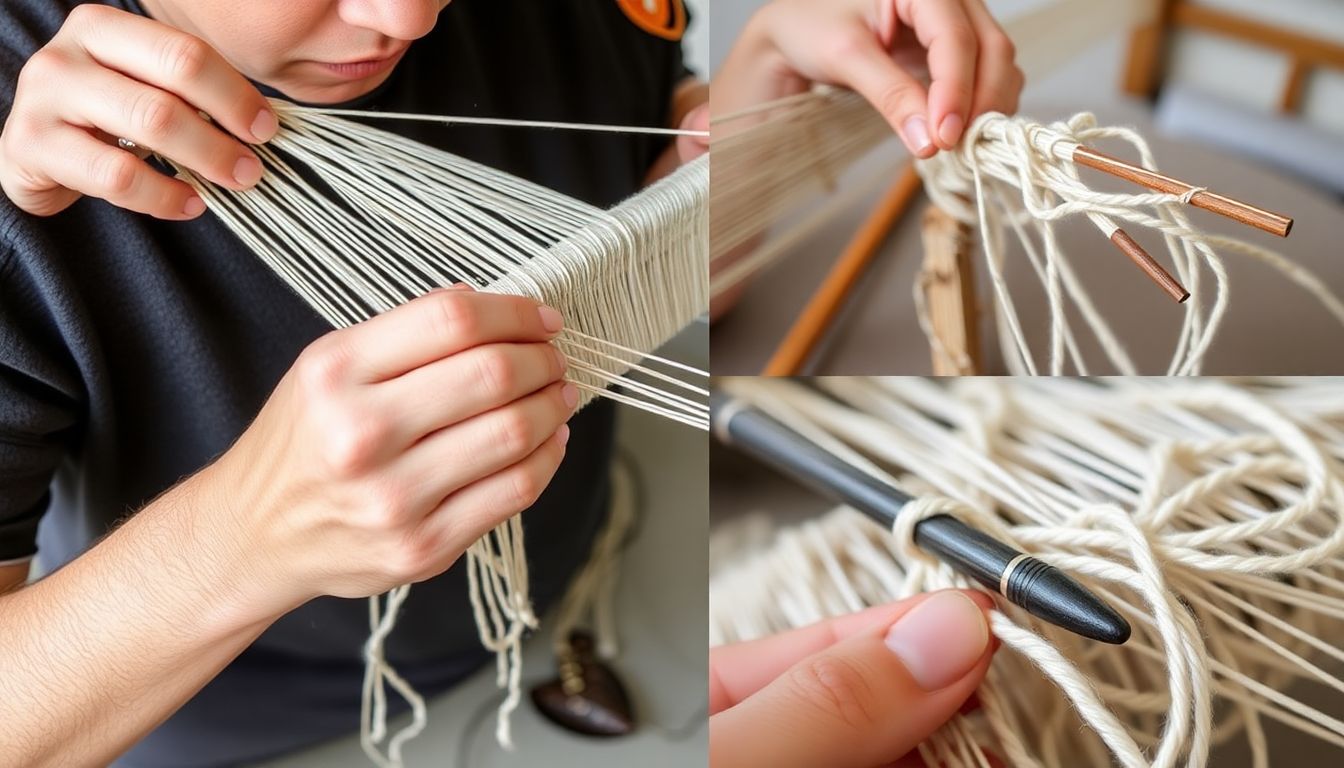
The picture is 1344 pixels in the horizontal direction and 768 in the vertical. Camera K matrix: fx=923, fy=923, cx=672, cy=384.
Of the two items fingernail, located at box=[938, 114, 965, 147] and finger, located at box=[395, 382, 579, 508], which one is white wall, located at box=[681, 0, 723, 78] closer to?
fingernail, located at box=[938, 114, 965, 147]

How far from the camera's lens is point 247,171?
44 centimetres

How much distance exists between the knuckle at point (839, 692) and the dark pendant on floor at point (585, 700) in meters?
0.40

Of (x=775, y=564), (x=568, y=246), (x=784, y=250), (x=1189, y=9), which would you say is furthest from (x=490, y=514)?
(x=1189, y=9)

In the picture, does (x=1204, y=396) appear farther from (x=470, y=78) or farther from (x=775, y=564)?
(x=470, y=78)

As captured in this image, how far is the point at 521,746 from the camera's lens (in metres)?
0.76

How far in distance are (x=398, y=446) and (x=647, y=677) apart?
0.50 metres

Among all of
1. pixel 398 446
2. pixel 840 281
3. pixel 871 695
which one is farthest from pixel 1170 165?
pixel 398 446

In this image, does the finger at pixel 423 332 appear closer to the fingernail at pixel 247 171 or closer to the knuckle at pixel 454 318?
the knuckle at pixel 454 318

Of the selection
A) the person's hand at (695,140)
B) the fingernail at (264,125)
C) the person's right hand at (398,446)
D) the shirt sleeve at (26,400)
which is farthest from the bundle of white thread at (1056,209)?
the shirt sleeve at (26,400)

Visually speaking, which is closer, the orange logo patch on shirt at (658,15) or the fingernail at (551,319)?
the fingernail at (551,319)

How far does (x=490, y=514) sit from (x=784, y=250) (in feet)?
1.53

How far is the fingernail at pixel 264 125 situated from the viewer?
42 centimetres

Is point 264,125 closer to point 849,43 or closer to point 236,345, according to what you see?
point 236,345

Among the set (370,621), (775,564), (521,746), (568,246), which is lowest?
(521,746)
